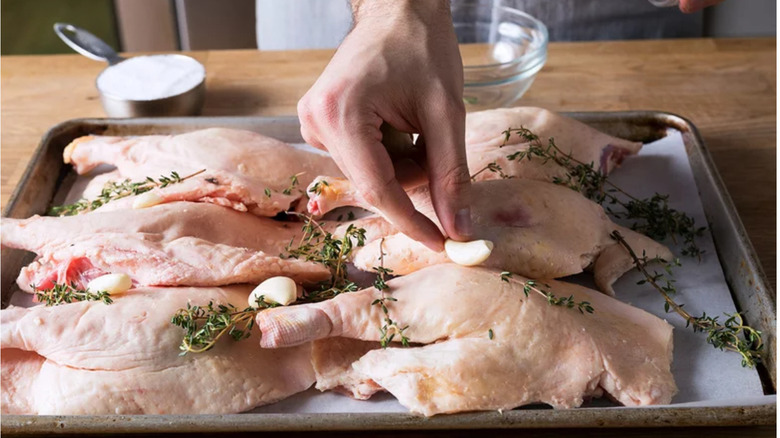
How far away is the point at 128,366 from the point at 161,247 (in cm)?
29

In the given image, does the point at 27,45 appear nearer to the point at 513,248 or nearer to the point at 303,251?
the point at 303,251

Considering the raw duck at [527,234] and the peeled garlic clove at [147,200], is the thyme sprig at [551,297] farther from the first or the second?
the peeled garlic clove at [147,200]

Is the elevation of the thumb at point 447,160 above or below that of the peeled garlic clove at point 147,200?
above

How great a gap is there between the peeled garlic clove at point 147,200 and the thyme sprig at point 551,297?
80cm

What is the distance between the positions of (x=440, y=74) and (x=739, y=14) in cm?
221

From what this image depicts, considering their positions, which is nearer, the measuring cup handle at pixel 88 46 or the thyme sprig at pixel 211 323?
the thyme sprig at pixel 211 323

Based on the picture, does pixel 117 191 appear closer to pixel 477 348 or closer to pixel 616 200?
pixel 477 348

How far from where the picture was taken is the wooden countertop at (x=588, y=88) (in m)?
2.52

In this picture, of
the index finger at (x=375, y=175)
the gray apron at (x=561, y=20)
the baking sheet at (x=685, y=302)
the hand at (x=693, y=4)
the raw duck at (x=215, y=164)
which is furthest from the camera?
the gray apron at (x=561, y=20)

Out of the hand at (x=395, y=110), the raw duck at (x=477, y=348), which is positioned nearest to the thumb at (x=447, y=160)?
the hand at (x=395, y=110)

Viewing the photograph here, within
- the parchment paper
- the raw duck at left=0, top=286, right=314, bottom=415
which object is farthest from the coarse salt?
the parchment paper

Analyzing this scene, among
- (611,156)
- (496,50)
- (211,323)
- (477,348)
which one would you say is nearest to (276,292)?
(211,323)

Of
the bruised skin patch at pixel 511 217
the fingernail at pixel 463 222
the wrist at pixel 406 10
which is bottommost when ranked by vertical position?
the bruised skin patch at pixel 511 217

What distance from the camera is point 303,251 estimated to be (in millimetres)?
1798
